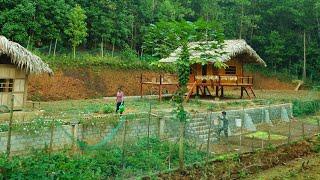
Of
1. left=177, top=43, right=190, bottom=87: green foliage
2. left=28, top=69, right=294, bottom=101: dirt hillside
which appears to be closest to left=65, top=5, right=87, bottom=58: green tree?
left=28, top=69, right=294, bottom=101: dirt hillside

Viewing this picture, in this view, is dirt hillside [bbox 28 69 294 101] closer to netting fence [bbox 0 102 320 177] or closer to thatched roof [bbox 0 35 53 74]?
thatched roof [bbox 0 35 53 74]

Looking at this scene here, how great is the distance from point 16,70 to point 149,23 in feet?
76.8

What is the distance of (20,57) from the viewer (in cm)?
1430

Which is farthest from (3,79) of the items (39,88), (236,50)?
(236,50)

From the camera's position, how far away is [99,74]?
25.1 meters

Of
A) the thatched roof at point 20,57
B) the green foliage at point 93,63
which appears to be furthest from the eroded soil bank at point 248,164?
the green foliage at point 93,63

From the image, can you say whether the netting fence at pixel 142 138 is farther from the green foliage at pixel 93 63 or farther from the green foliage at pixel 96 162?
the green foliage at pixel 93 63

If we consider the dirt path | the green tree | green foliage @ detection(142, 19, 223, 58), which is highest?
the green tree

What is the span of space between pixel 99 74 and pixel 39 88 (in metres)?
4.94

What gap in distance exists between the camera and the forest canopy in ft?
88.4

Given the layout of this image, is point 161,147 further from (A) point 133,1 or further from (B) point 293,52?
(B) point 293,52

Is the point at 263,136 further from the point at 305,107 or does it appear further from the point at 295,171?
the point at 305,107

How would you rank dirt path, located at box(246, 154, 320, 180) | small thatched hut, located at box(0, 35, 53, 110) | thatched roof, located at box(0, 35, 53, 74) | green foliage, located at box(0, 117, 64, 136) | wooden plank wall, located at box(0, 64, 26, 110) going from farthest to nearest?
wooden plank wall, located at box(0, 64, 26, 110) < small thatched hut, located at box(0, 35, 53, 110) < thatched roof, located at box(0, 35, 53, 74) < dirt path, located at box(246, 154, 320, 180) < green foliage, located at box(0, 117, 64, 136)

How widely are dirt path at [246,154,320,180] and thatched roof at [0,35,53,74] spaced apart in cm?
930
